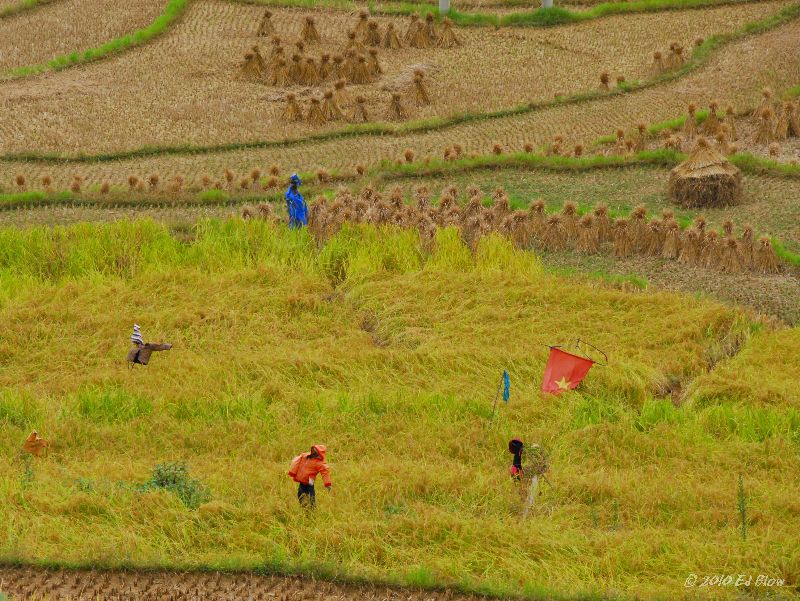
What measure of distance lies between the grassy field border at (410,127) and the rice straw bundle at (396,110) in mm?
514

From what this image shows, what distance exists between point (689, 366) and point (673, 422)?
3.71 feet

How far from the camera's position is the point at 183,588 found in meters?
8.14

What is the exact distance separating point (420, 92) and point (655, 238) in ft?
24.9

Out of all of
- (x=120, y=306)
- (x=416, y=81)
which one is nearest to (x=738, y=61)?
(x=416, y=81)

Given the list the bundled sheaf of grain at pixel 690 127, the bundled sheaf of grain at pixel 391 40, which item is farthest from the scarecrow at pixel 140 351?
the bundled sheaf of grain at pixel 391 40

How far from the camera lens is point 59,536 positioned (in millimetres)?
8617

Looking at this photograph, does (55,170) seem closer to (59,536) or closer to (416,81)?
(416,81)

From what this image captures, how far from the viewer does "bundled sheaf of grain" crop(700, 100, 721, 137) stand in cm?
1840

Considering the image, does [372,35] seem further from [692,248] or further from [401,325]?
[401,325]

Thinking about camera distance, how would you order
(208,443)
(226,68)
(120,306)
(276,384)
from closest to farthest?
(208,443)
(276,384)
(120,306)
(226,68)

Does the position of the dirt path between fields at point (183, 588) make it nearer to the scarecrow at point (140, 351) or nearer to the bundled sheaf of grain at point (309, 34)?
the scarecrow at point (140, 351)

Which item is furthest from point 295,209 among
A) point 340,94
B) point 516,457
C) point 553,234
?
point 340,94

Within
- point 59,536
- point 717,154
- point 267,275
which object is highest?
point 717,154

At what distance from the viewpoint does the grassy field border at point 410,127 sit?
1806cm
